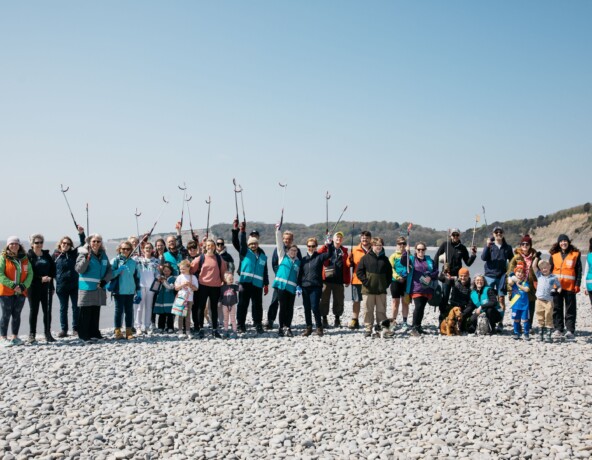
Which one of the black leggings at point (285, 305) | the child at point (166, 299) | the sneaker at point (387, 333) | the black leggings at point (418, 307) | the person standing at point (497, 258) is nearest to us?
the sneaker at point (387, 333)

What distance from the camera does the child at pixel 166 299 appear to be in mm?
11609

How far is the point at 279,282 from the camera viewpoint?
11148 mm

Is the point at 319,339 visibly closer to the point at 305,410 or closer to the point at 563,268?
the point at 305,410

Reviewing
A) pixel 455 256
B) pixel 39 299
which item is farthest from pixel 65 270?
pixel 455 256

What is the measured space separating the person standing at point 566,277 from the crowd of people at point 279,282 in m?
0.02

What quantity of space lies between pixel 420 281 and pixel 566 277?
2610mm

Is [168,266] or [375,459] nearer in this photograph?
[375,459]

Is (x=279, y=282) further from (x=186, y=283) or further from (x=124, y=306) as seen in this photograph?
(x=124, y=306)

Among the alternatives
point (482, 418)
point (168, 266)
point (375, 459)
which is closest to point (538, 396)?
point (482, 418)

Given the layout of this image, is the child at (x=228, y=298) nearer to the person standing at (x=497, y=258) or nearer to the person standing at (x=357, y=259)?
the person standing at (x=357, y=259)

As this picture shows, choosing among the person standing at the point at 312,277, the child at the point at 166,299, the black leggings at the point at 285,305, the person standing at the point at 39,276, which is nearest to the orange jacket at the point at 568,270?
the person standing at the point at 312,277

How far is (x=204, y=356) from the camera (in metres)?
9.39

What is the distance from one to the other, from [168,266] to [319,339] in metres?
3.30

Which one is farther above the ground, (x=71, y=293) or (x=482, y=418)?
(x=71, y=293)
